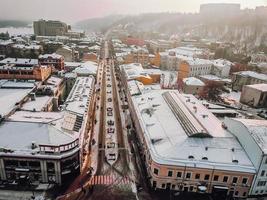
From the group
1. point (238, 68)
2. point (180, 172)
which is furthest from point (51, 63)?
point (238, 68)

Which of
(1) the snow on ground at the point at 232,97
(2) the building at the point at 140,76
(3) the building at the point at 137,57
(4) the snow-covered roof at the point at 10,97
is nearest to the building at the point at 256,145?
(1) the snow on ground at the point at 232,97

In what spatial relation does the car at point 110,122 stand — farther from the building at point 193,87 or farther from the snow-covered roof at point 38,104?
the building at point 193,87

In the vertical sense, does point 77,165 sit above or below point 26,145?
below

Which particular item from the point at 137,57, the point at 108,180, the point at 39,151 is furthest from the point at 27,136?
the point at 137,57

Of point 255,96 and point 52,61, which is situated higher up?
point 52,61

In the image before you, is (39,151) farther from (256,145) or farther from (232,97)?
(232,97)

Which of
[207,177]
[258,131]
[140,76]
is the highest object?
[258,131]

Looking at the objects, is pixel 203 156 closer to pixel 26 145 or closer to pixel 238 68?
pixel 26 145
